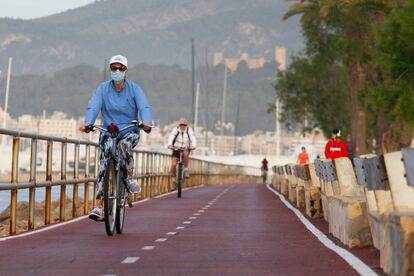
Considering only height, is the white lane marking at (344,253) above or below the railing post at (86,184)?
below

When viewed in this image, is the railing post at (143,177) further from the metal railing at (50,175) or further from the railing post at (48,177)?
the railing post at (48,177)

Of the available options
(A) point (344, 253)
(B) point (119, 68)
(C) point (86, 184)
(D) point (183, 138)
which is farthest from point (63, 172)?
(D) point (183, 138)

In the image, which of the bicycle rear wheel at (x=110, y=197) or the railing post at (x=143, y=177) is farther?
the railing post at (x=143, y=177)

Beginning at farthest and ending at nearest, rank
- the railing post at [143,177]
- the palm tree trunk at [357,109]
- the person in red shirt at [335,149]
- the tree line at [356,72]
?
the palm tree trunk at [357,109], the tree line at [356,72], the railing post at [143,177], the person in red shirt at [335,149]

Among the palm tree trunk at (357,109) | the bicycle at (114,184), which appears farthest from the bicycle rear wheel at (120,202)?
the palm tree trunk at (357,109)

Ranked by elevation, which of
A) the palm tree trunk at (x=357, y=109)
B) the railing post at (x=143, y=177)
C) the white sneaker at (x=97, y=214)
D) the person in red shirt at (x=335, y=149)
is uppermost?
the palm tree trunk at (x=357, y=109)

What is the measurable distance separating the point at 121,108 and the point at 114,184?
1155mm

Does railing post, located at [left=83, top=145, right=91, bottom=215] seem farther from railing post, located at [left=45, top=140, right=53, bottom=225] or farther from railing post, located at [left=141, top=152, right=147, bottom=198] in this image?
railing post, located at [left=141, top=152, right=147, bottom=198]

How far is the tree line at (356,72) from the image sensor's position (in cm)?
4866

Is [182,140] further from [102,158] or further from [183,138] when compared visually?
[102,158]

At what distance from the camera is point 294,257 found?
1527 centimetres

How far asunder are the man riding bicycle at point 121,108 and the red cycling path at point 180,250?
3.48 ft

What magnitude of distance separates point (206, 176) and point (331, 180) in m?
59.0

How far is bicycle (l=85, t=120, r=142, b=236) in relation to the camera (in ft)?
60.0
